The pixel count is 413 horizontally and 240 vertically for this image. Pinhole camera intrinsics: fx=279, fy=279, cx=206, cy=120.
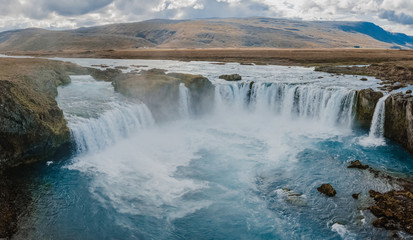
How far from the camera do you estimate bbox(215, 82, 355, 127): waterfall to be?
25.8 m

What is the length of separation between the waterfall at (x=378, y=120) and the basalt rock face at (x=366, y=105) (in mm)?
576

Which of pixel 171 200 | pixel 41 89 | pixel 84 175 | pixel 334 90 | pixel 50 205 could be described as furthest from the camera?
pixel 334 90

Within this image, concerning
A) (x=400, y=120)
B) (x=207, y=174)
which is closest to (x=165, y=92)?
(x=207, y=174)

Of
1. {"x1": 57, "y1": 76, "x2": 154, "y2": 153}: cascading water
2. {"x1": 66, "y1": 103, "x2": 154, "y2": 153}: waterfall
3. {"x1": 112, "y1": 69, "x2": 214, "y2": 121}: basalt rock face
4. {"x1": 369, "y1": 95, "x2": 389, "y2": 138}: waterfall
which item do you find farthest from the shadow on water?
{"x1": 369, "y1": 95, "x2": 389, "y2": 138}: waterfall

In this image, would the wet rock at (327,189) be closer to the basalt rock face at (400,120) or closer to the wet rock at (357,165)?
the wet rock at (357,165)

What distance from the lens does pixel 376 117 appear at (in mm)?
22797

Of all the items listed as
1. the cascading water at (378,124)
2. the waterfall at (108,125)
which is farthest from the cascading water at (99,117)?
the cascading water at (378,124)

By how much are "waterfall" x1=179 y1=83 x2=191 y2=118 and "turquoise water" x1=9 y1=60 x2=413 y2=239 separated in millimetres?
121

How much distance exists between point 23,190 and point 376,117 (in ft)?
81.8

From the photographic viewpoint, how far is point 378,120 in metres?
22.7

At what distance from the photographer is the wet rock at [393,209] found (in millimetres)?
11703

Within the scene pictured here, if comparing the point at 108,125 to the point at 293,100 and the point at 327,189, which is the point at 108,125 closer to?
the point at 327,189

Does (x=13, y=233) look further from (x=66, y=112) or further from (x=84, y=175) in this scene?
(x=66, y=112)

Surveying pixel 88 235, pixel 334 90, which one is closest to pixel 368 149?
pixel 334 90
